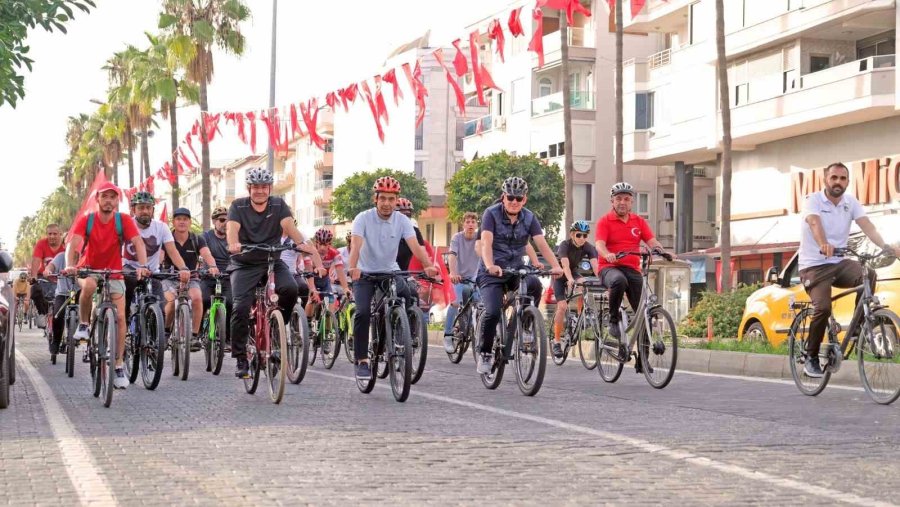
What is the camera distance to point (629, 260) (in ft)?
43.5

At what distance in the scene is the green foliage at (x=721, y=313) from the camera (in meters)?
25.2

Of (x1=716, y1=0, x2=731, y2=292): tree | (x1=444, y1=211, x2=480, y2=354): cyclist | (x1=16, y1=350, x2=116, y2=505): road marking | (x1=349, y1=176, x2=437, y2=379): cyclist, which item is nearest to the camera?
(x1=16, y1=350, x2=116, y2=505): road marking

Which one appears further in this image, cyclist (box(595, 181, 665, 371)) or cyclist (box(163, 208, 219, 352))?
cyclist (box(163, 208, 219, 352))

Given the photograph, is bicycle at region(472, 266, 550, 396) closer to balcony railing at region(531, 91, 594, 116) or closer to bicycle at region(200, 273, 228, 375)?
bicycle at region(200, 273, 228, 375)

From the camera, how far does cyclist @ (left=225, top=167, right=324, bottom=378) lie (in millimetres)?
11352

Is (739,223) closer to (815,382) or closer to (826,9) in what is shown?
(826,9)

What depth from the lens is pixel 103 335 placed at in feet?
37.2

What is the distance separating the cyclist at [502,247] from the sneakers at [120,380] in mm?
2871

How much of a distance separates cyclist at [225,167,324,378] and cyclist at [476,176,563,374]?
4.62 ft

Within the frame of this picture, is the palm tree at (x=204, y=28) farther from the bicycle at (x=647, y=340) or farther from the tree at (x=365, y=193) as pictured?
the bicycle at (x=647, y=340)

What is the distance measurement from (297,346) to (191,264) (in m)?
3.09

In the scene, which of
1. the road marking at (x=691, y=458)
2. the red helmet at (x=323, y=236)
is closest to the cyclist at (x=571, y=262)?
the red helmet at (x=323, y=236)

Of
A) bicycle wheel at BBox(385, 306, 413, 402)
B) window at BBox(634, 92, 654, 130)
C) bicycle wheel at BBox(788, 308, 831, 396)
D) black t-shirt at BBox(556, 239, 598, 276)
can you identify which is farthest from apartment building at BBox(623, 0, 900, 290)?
bicycle wheel at BBox(385, 306, 413, 402)

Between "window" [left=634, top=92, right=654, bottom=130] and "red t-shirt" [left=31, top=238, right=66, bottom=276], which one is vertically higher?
"window" [left=634, top=92, right=654, bottom=130]
